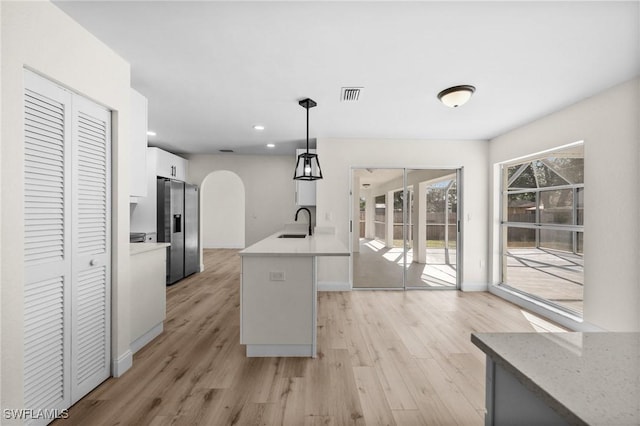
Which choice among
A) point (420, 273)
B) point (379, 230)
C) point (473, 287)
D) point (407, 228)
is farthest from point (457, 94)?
point (473, 287)

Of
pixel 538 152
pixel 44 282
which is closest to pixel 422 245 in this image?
pixel 538 152

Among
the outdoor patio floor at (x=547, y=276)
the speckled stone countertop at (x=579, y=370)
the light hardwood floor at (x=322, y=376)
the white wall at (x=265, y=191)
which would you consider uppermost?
the white wall at (x=265, y=191)

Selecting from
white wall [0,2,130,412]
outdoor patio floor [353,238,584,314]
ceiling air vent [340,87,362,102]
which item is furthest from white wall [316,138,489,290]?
white wall [0,2,130,412]

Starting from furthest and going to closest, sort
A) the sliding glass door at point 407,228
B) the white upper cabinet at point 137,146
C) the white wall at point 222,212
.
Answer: the white wall at point 222,212
the sliding glass door at point 407,228
the white upper cabinet at point 137,146

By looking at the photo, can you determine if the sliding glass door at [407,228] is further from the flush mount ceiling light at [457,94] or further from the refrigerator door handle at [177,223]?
the refrigerator door handle at [177,223]

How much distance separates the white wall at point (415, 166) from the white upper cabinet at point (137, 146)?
8.41 feet

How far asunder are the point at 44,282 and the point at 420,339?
9.82 feet

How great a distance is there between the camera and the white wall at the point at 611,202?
2668 millimetres

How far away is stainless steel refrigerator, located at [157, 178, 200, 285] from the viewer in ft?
15.8

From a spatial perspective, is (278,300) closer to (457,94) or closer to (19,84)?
(19,84)

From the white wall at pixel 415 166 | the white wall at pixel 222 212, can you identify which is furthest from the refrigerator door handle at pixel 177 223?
the white wall at pixel 222 212

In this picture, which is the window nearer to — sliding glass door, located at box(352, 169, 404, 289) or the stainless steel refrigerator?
sliding glass door, located at box(352, 169, 404, 289)

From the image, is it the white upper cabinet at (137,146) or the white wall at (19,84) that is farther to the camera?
the white upper cabinet at (137,146)

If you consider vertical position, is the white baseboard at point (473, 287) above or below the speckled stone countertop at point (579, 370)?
below
